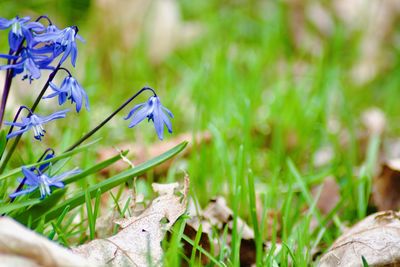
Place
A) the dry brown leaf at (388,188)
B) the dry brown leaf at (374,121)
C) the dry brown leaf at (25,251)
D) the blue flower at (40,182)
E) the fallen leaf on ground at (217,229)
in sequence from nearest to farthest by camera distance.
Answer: the dry brown leaf at (25,251)
the blue flower at (40,182)
the fallen leaf on ground at (217,229)
the dry brown leaf at (388,188)
the dry brown leaf at (374,121)

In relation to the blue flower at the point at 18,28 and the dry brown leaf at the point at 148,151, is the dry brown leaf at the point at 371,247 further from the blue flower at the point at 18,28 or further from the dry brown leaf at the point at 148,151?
the blue flower at the point at 18,28

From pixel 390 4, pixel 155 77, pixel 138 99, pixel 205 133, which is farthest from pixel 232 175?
pixel 390 4

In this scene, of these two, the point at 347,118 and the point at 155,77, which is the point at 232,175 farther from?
the point at 155,77

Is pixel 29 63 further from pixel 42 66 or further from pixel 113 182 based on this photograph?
pixel 113 182

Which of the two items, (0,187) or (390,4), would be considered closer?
(0,187)

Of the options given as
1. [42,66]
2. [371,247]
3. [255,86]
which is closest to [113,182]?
[42,66]

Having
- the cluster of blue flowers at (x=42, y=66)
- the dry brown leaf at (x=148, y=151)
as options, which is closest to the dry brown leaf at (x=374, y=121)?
the dry brown leaf at (x=148, y=151)
